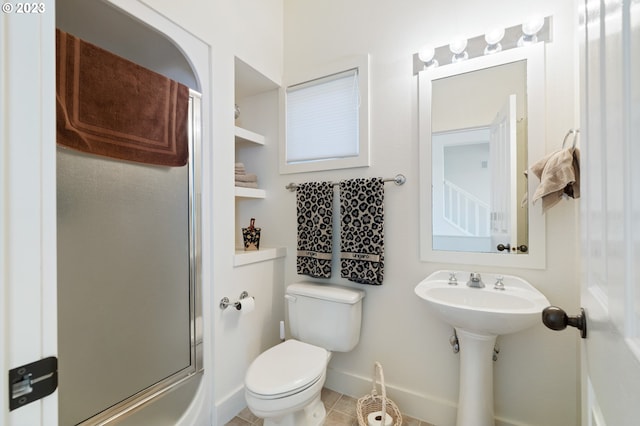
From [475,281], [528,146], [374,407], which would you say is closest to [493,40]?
[528,146]

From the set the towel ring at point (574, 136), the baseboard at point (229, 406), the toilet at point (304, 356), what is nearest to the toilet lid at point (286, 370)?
the toilet at point (304, 356)

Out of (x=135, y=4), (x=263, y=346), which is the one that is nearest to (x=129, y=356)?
(x=263, y=346)

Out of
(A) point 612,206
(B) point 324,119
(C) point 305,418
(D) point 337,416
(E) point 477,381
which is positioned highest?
(B) point 324,119

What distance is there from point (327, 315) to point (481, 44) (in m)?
1.79

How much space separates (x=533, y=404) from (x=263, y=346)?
5.19 feet

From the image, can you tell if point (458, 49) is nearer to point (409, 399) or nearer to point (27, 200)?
point (27, 200)

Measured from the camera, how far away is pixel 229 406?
5.33ft

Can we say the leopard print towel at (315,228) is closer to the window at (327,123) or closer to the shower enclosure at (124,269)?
the window at (327,123)

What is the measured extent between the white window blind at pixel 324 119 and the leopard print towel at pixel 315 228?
260mm


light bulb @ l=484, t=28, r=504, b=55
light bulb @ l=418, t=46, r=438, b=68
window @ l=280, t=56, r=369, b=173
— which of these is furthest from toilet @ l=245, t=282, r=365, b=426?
light bulb @ l=484, t=28, r=504, b=55

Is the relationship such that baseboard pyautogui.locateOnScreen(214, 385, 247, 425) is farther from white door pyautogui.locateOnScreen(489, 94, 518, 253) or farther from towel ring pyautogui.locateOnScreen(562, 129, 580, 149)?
towel ring pyautogui.locateOnScreen(562, 129, 580, 149)

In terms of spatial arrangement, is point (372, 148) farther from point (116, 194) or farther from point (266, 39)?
point (116, 194)

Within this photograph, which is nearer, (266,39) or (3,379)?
(3,379)

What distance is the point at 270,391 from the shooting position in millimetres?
1222
